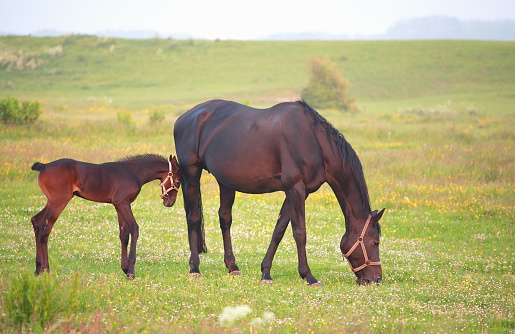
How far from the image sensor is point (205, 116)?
9.95m

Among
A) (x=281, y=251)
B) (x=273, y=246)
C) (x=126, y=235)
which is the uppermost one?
(x=126, y=235)

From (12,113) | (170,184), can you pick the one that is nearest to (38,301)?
(170,184)

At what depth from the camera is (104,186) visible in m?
8.45

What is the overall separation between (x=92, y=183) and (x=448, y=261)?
265 inches

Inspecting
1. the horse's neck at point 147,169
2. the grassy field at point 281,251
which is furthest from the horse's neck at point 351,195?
the horse's neck at point 147,169

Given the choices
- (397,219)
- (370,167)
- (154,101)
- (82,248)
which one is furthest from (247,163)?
(154,101)

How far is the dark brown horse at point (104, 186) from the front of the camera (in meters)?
8.12

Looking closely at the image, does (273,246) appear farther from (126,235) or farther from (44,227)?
(44,227)

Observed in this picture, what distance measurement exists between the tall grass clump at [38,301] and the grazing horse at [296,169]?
2.80 metres

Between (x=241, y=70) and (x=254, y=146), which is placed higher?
(x=254, y=146)

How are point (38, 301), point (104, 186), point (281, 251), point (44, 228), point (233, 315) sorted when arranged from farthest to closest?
point (281, 251) < point (104, 186) < point (44, 228) < point (233, 315) < point (38, 301)

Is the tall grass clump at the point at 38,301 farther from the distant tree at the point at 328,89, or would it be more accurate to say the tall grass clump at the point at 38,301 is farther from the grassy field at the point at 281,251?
the distant tree at the point at 328,89

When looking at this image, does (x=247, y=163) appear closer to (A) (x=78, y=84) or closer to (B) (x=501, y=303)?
(B) (x=501, y=303)

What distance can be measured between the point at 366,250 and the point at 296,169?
1638mm
